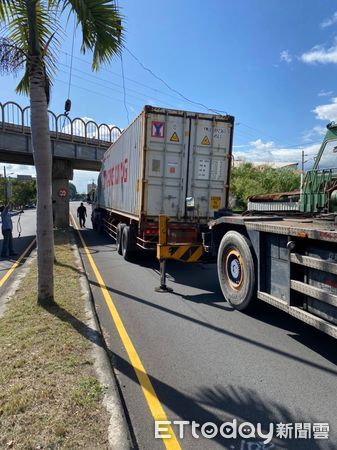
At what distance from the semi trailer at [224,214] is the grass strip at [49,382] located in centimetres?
249

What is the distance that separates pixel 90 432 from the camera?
3.03 meters

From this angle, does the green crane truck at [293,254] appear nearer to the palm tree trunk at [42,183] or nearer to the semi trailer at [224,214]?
the semi trailer at [224,214]

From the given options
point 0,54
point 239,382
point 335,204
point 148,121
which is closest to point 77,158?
point 148,121

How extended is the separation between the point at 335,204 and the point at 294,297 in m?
2.14

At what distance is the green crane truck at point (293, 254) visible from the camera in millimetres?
4359

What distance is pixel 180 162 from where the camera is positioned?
10.1m

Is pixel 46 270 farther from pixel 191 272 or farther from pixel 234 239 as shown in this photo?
pixel 191 272

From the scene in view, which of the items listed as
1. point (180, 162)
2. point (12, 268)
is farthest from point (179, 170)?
point (12, 268)

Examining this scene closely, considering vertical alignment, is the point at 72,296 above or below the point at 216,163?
below

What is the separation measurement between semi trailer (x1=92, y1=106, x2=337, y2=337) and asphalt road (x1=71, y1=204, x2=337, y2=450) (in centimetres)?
49

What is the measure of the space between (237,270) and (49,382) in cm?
357

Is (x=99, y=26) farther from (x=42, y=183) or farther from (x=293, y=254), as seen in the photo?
(x=293, y=254)

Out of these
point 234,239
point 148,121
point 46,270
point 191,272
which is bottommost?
point 191,272

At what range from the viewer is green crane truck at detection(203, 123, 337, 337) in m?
4.36
